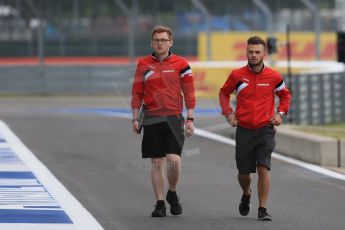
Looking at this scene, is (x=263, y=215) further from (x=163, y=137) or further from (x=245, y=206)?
(x=163, y=137)

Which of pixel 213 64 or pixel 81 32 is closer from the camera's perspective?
pixel 213 64

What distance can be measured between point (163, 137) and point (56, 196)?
2.01 m

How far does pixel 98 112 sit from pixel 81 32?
1573 centimetres

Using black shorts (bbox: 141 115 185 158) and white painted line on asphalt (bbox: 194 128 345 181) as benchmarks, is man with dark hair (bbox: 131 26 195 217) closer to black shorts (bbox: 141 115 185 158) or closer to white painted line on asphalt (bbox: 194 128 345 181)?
black shorts (bbox: 141 115 185 158)

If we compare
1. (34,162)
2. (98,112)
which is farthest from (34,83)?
(34,162)

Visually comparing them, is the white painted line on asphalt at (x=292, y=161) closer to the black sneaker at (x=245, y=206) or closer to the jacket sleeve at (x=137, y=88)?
the black sneaker at (x=245, y=206)

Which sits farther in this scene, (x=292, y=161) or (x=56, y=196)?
(x=292, y=161)

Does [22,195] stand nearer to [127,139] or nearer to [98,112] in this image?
[127,139]

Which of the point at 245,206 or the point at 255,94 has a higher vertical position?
the point at 255,94

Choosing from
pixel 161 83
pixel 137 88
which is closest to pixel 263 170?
pixel 161 83

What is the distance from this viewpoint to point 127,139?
2117cm

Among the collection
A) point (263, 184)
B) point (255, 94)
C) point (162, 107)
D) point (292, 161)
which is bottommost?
point (292, 161)

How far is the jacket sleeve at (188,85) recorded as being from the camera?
10.7m

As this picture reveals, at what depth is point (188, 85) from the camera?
10.8 m
